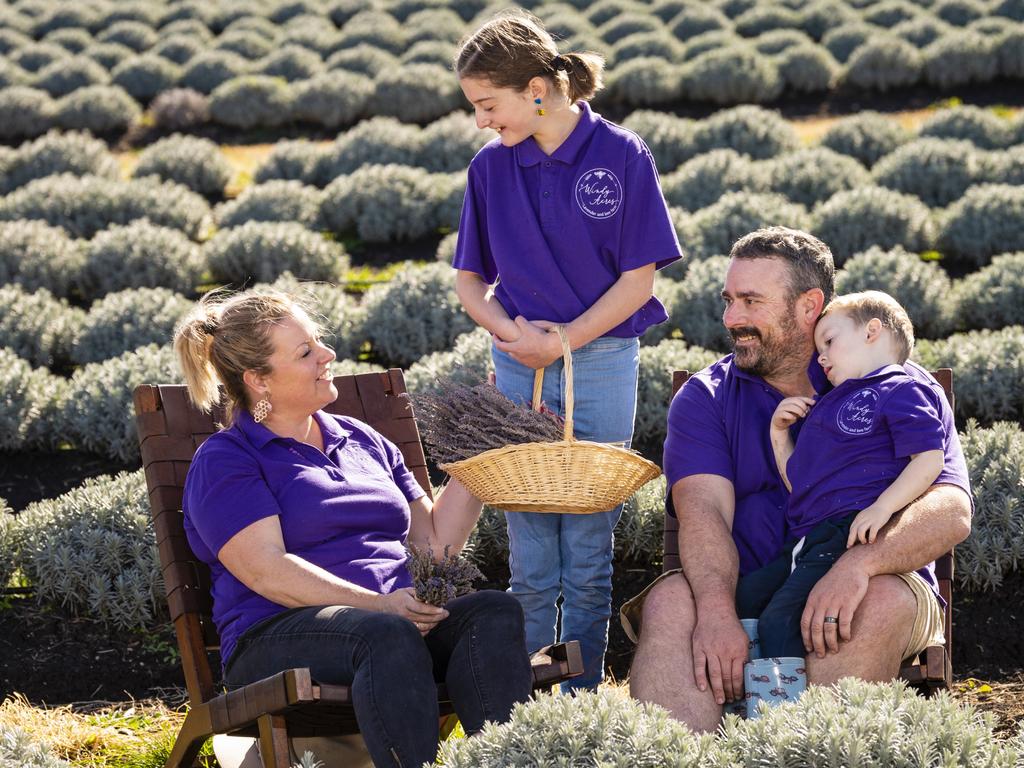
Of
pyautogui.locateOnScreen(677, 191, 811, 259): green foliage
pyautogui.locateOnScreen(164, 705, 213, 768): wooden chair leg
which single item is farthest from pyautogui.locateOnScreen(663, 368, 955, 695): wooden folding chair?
pyautogui.locateOnScreen(677, 191, 811, 259): green foliage

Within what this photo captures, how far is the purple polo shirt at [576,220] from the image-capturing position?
13.5ft

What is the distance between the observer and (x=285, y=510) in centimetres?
366

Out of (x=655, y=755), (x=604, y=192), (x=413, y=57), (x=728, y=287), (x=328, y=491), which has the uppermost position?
(x=413, y=57)

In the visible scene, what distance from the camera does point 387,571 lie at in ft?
12.3

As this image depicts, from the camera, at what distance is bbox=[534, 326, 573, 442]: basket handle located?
372 cm

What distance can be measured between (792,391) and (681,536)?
585mm

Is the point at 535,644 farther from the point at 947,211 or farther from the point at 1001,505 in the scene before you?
the point at 947,211

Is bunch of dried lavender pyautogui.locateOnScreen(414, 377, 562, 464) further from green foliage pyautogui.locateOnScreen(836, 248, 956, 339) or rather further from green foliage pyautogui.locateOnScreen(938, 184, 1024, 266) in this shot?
green foliage pyautogui.locateOnScreen(938, 184, 1024, 266)

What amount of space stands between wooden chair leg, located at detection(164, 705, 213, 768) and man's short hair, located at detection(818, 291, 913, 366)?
6.93 ft

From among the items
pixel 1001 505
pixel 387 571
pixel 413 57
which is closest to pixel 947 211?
pixel 1001 505

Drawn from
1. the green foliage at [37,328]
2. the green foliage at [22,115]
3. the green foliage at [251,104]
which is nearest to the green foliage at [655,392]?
the green foliage at [37,328]

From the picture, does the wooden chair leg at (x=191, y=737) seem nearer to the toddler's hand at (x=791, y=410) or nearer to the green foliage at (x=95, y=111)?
the toddler's hand at (x=791, y=410)

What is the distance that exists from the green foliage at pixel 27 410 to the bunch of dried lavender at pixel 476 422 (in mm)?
4339

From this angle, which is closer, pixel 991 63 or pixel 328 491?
pixel 328 491
